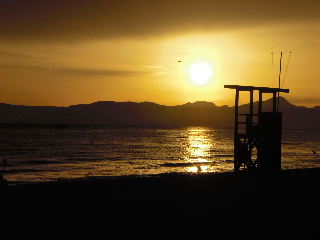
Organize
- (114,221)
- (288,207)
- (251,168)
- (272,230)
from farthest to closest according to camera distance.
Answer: (251,168) → (288,207) → (114,221) → (272,230)

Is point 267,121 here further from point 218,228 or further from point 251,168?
point 218,228

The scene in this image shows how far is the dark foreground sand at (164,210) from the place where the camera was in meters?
8.77

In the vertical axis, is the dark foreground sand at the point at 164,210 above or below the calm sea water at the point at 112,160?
above

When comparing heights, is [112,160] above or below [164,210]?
below

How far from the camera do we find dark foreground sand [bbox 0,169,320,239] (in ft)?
28.8

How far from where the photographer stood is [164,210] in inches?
→ 430

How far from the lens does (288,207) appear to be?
1147 centimetres

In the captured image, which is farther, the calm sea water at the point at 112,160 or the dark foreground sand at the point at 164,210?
the calm sea water at the point at 112,160

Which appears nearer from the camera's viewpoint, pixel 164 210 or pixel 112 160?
pixel 164 210

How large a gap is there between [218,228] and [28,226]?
4006 millimetres

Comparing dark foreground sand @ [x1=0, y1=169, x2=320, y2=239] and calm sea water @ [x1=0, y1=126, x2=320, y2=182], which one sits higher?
dark foreground sand @ [x1=0, y1=169, x2=320, y2=239]

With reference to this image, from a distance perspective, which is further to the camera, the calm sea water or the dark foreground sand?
the calm sea water

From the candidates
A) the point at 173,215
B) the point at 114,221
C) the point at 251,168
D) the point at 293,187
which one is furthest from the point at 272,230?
the point at 251,168

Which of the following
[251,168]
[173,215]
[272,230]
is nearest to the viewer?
[272,230]
